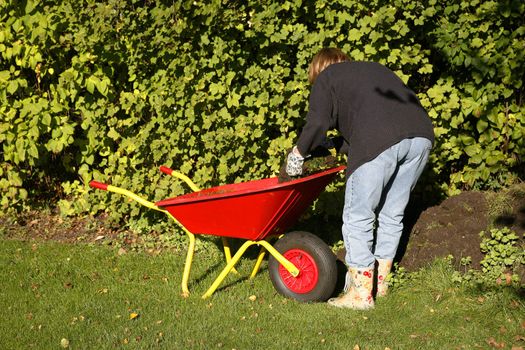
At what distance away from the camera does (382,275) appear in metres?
4.74

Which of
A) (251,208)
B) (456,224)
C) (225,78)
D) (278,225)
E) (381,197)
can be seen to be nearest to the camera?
(251,208)

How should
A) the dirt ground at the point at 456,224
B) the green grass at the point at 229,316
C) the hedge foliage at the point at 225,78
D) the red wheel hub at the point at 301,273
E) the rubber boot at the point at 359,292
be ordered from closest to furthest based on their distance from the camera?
1. the green grass at the point at 229,316
2. the rubber boot at the point at 359,292
3. the red wheel hub at the point at 301,273
4. the dirt ground at the point at 456,224
5. the hedge foliage at the point at 225,78

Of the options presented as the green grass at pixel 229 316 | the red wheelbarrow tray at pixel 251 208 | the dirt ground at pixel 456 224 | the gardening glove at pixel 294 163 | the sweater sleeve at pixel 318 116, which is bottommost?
the green grass at pixel 229 316

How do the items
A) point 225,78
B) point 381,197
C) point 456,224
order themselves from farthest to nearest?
point 225,78 → point 456,224 → point 381,197

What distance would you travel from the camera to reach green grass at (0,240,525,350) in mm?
4160

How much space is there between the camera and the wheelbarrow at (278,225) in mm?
4398

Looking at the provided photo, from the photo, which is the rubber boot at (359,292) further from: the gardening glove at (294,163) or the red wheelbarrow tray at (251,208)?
the gardening glove at (294,163)

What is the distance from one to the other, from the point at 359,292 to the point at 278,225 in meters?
0.67

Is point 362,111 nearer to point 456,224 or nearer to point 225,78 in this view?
point 456,224

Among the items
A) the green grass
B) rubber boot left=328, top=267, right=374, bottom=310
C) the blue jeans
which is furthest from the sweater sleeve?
the green grass

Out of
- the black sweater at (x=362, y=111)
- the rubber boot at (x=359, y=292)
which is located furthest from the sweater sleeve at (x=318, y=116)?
the rubber boot at (x=359, y=292)

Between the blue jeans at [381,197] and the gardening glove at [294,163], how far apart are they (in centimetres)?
31

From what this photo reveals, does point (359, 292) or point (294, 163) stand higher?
point (294, 163)

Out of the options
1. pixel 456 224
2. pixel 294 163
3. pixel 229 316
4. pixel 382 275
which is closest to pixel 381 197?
pixel 382 275
